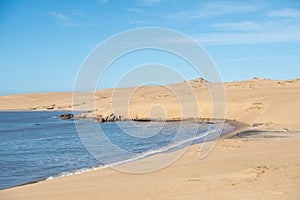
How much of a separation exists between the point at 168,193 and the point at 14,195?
4299 mm

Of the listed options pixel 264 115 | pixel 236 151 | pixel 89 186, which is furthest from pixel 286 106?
pixel 89 186

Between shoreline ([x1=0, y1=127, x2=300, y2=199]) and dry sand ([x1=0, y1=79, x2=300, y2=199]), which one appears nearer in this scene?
dry sand ([x1=0, y1=79, x2=300, y2=199])

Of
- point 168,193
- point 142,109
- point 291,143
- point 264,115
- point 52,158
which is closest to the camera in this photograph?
point 168,193

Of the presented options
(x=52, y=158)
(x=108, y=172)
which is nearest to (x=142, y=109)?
(x=52, y=158)

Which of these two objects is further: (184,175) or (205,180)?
(184,175)

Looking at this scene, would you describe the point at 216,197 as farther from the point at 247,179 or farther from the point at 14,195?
the point at 14,195

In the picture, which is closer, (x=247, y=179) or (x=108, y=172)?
(x=247, y=179)

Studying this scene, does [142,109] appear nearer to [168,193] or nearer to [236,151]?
[236,151]

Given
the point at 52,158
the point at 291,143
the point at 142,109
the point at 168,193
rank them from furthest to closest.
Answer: the point at 142,109 < the point at 52,158 < the point at 291,143 < the point at 168,193

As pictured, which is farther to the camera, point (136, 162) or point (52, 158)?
point (52, 158)

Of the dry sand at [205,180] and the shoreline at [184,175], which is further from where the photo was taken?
the shoreline at [184,175]

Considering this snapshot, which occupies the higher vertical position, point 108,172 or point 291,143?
point 291,143

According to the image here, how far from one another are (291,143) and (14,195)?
11.5 m

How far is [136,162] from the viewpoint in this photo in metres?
14.4
